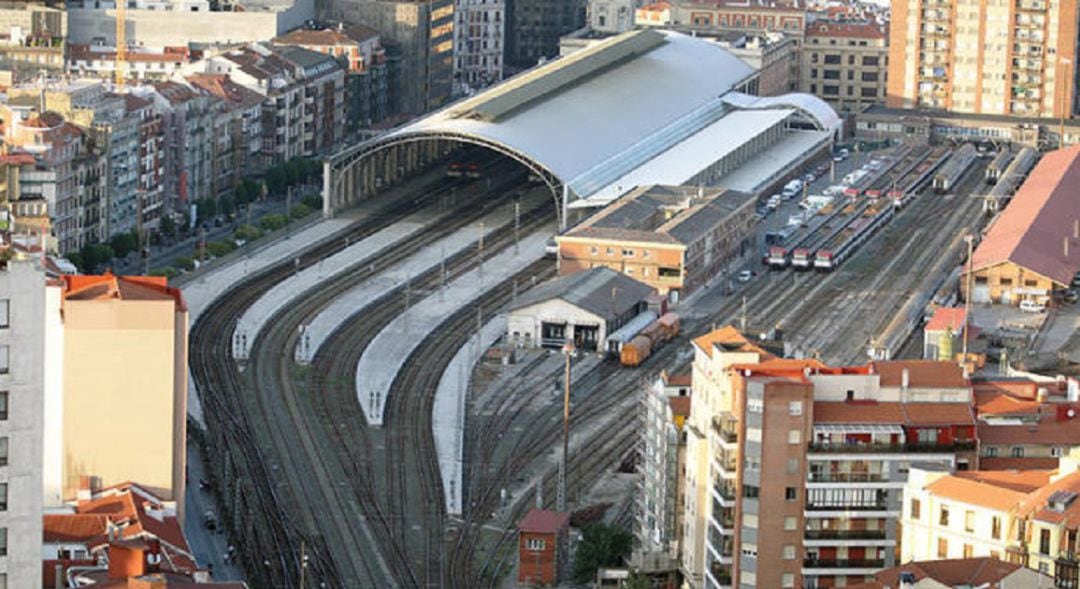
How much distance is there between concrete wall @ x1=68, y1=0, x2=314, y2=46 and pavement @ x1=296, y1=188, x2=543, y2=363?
106 ft

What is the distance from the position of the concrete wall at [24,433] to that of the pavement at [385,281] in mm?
63780

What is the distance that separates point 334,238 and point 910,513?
7438cm

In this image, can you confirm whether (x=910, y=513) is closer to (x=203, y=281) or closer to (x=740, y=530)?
(x=740, y=530)

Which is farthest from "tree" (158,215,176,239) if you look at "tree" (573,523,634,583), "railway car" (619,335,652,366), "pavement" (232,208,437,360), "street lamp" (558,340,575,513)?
"tree" (573,523,634,583)

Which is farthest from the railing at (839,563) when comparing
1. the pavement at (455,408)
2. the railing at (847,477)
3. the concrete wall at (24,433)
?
the concrete wall at (24,433)

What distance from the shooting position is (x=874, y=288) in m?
138

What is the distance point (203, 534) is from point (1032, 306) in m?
50.6

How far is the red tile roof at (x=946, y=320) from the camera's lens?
113875mm

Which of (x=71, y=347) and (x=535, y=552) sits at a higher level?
(x=71, y=347)

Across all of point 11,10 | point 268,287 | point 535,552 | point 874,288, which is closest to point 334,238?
point 268,287

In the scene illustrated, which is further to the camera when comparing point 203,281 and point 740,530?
point 203,281

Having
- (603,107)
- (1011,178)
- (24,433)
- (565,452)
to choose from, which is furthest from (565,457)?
(1011,178)

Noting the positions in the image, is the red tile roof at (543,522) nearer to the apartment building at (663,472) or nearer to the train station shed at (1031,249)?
the apartment building at (663,472)

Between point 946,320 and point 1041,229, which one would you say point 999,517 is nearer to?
point 946,320
